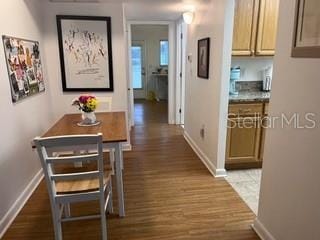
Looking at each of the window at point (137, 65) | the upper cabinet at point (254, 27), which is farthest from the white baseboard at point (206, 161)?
the window at point (137, 65)

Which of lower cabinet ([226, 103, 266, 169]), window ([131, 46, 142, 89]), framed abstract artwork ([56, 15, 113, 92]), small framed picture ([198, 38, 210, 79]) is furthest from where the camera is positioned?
window ([131, 46, 142, 89])

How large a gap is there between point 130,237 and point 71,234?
494mm

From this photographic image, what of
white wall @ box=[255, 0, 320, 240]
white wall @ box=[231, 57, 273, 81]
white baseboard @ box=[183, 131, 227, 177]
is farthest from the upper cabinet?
white baseboard @ box=[183, 131, 227, 177]

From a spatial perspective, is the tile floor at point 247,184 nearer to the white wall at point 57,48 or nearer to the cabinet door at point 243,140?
the cabinet door at point 243,140

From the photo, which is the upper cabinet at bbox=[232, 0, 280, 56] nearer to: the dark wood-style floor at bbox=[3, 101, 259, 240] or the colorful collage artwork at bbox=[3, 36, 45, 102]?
the dark wood-style floor at bbox=[3, 101, 259, 240]

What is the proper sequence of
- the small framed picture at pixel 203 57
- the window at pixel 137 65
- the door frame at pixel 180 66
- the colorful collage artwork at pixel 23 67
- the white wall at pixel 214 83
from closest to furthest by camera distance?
the colorful collage artwork at pixel 23 67
the white wall at pixel 214 83
the small framed picture at pixel 203 57
the door frame at pixel 180 66
the window at pixel 137 65

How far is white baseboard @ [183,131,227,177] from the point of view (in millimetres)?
3086

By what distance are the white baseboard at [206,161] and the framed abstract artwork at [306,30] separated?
1.83 m

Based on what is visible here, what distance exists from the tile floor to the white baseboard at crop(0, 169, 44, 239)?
2.21 m

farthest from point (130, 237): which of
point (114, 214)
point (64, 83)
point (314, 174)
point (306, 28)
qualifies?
point (64, 83)

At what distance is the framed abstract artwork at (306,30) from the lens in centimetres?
137

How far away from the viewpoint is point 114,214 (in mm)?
2346

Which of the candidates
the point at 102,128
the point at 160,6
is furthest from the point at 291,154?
the point at 160,6

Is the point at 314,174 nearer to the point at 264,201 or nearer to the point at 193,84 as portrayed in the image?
the point at 264,201
